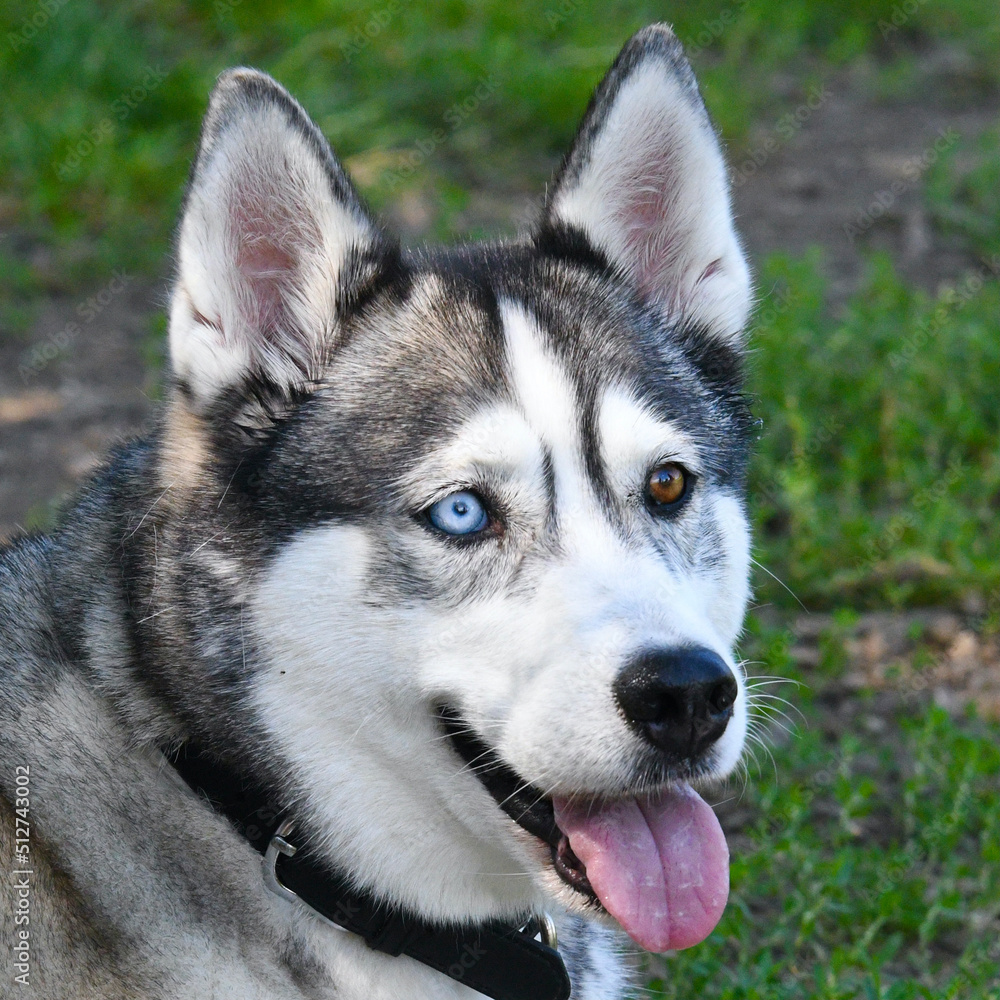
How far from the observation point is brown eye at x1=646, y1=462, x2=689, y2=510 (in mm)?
2797

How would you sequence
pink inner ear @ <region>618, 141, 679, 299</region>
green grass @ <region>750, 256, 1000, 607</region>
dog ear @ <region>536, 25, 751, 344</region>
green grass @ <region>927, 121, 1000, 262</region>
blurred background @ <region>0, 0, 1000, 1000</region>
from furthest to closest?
green grass @ <region>927, 121, 1000, 262</region>, green grass @ <region>750, 256, 1000, 607</region>, blurred background @ <region>0, 0, 1000, 1000</region>, pink inner ear @ <region>618, 141, 679, 299</region>, dog ear @ <region>536, 25, 751, 344</region>

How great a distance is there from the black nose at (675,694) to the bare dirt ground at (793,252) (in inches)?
54.9

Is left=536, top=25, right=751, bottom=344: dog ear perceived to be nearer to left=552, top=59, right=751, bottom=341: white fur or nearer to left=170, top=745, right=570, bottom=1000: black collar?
left=552, top=59, right=751, bottom=341: white fur

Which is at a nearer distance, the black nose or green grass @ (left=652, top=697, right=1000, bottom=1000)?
the black nose

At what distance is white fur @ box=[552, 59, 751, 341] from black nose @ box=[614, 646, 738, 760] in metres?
1.13

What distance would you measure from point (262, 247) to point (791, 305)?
3.79 meters

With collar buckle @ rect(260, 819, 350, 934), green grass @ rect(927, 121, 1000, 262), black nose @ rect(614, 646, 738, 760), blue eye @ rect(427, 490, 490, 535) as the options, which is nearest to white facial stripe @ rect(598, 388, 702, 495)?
blue eye @ rect(427, 490, 490, 535)

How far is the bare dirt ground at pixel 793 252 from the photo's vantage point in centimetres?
479

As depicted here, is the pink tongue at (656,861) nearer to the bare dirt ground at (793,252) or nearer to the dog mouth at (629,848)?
the dog mouth at (629,848)

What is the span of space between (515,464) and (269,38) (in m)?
6.28

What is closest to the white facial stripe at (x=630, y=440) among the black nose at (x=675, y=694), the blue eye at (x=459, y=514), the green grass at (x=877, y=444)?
the blue eye at (x=459, y=514)

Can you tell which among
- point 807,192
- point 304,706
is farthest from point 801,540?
point 807,192

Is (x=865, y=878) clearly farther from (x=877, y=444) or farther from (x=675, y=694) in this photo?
(x=877, y=444)

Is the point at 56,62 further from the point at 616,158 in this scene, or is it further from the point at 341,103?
the point at 616,158
